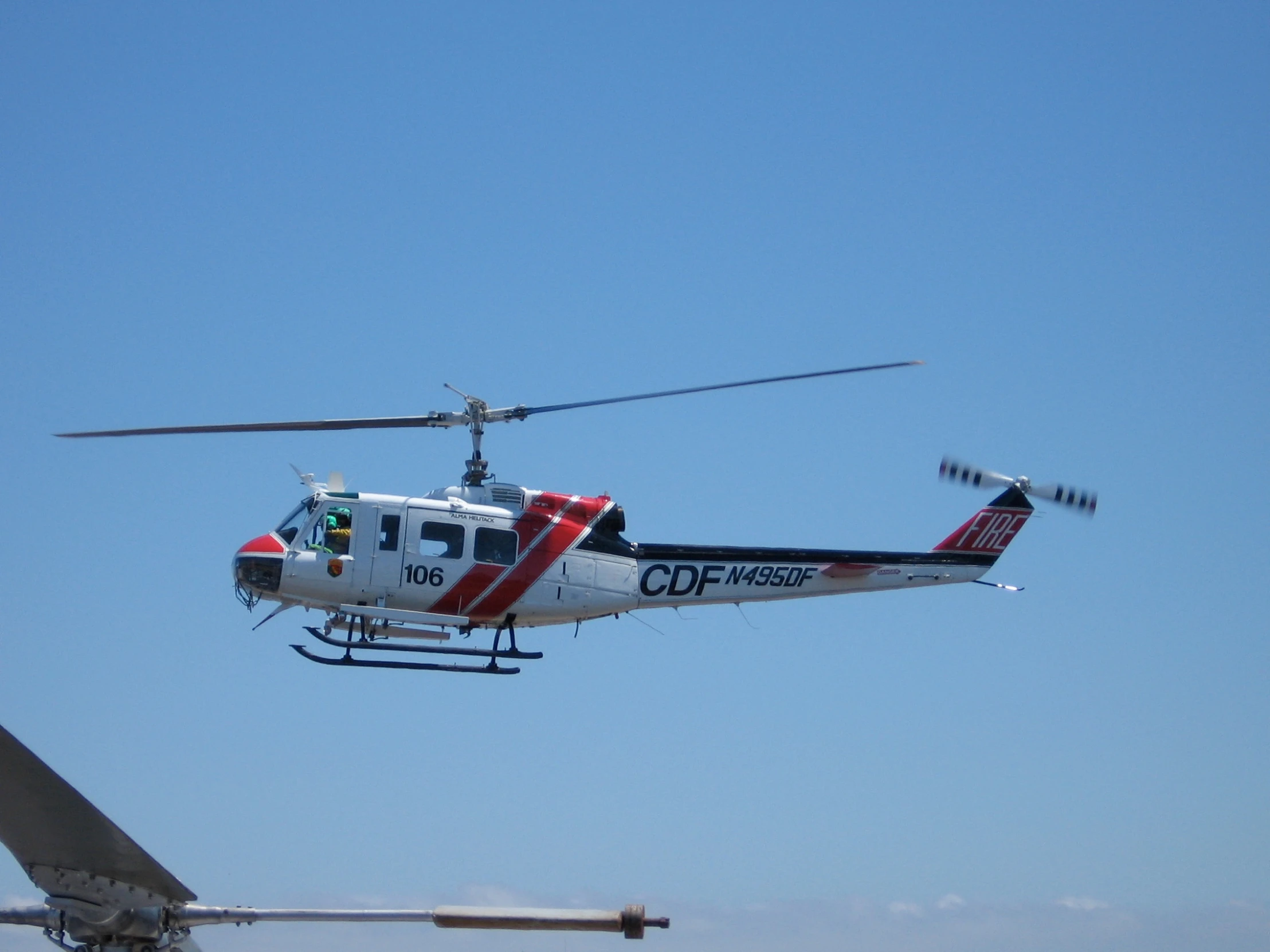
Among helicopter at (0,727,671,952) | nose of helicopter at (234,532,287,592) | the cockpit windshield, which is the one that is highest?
the cockpit windshield

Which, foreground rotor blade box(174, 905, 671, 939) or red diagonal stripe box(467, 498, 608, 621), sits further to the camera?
red diagonal stripe box(467, 498, 608, 621)

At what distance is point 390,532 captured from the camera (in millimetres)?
31266

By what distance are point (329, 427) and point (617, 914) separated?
58.6 feet

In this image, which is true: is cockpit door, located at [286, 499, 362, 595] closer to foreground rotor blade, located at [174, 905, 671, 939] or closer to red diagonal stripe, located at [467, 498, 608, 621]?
red diagonal stripe, located at [467, 498, 608, 621]

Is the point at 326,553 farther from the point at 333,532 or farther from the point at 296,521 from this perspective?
the point at 296,521

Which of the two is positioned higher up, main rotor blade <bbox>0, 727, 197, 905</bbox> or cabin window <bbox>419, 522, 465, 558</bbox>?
cabin window <bbox>419, 522, 465, 558</bbox>

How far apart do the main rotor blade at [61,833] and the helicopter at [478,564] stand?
13.2 metres

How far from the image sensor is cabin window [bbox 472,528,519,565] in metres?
31.5

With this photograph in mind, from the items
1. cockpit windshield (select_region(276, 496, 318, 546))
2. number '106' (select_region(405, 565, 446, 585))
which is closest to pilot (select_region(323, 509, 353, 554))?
cockpit windshield (select_region(276, 496, 318, 546))

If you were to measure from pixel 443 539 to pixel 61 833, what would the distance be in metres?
15.4

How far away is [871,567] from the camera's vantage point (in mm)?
33531

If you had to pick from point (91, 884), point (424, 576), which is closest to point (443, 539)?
point (424, 576)

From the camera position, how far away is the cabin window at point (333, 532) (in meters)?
31.1

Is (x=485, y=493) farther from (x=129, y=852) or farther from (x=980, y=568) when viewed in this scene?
(x=129, y=852)
